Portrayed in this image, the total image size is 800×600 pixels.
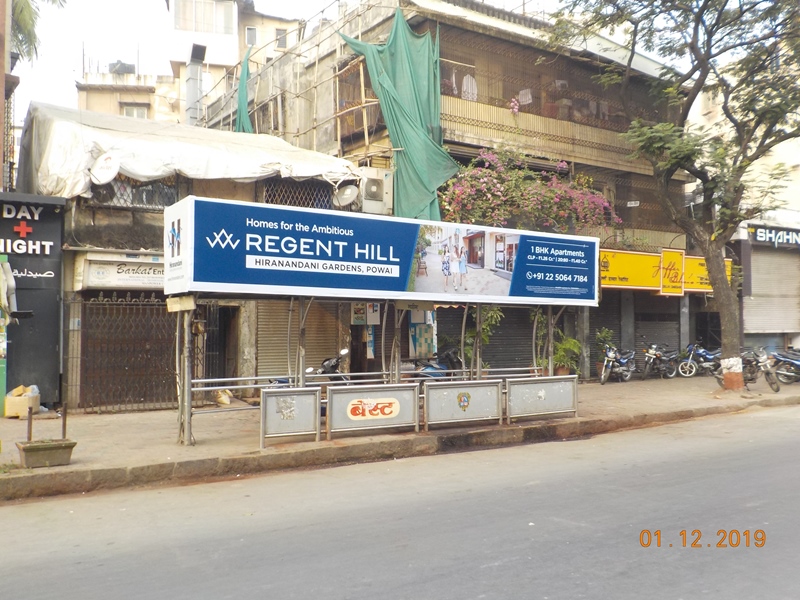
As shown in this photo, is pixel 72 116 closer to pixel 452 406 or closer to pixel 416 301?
pixel 416 301

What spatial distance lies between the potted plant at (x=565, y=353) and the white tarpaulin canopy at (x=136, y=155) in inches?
283

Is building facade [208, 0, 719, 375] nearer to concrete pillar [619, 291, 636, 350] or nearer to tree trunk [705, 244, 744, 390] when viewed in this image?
concrete pillar [619, 291, 636, 350]

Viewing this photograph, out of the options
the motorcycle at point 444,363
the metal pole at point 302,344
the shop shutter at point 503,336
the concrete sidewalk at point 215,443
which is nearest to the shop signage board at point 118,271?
the concrete sidewalk at point 215,443

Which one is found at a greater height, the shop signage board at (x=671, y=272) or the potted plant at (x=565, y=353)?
the shop signage board at (x=671, y=272)

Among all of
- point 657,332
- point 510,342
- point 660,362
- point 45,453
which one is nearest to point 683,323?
point 657,332

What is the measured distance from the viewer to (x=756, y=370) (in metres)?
17.6

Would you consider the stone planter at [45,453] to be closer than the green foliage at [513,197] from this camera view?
Yes

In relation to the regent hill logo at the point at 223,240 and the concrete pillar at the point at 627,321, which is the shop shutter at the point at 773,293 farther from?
the regent hill logo at the point at 223,240

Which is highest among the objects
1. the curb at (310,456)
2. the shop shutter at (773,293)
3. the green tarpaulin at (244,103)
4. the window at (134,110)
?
the window at (134,110)

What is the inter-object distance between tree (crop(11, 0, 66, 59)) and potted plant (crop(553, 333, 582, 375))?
1879 cm

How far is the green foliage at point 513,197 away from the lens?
16.1m

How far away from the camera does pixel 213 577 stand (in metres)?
4.68

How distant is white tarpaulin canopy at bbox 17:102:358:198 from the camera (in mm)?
12195
